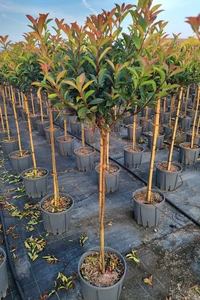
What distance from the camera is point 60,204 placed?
12.1ft

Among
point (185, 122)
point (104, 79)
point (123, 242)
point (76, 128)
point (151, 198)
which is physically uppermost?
point (104, 79)

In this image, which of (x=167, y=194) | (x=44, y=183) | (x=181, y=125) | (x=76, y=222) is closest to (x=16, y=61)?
(x=44, y=183)

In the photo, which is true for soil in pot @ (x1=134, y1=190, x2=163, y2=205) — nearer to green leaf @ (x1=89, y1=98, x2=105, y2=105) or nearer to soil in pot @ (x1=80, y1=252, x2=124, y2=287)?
soil in pot @ (x1=80, y1=252, x2=124, y2=287)

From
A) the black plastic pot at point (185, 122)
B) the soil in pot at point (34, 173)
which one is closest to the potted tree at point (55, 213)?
the soil in pot at point (34, 173)

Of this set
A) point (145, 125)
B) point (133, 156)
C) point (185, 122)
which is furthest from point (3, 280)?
point (185, 122)

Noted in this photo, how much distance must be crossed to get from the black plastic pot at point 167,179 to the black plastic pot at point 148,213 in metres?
1.08

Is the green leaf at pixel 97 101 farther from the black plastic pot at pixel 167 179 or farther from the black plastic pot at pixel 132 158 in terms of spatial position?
the black plastic pot at pixel 132 158

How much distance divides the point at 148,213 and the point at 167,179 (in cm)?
127

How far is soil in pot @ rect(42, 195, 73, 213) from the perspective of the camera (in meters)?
3.56

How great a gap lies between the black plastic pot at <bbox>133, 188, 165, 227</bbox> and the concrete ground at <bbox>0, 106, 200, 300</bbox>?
10 centimetres

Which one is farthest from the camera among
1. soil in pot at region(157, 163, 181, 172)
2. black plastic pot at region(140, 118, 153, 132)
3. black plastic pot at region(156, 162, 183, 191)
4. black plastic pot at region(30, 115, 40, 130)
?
black plastic pot at region(30, 115, 40, 130)

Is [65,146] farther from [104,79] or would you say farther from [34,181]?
[104,79]

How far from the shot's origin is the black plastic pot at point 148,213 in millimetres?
3579

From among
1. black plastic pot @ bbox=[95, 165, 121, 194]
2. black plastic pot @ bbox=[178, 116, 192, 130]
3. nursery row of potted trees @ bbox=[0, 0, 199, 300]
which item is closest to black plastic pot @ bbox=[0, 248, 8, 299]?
nursery row of potted trees @ bbox=[0, 0, 199, 300]
